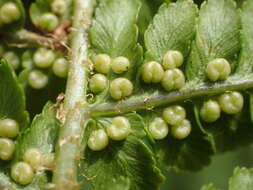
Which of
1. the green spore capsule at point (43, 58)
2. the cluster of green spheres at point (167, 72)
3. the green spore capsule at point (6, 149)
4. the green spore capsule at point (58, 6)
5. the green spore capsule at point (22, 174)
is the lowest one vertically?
the green spore capsule at point (22, 174)

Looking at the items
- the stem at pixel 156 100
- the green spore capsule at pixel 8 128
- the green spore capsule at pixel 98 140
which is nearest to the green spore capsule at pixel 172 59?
the stem at pixel 156 100

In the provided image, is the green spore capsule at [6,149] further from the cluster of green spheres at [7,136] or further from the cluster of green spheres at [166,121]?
the cluster of green spheres at [166,121]

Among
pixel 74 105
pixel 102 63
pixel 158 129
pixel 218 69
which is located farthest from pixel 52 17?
pixel 218 69

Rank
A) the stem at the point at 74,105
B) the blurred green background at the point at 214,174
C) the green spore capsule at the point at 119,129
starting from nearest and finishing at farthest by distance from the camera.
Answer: the stem at the point at 74,105
the green spore capsule at the point at 119,129
the blurred green background at the point at 214,174

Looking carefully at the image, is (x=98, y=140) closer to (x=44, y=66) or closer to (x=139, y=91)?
(x=139, y=91)

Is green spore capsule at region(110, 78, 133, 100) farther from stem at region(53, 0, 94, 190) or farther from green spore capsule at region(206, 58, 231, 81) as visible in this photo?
green spore capsule at region(206, 58, 231, 81)

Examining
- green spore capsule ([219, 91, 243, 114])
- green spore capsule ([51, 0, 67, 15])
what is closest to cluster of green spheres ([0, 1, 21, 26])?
green spore capsule ([51, 0, 67, 15])
